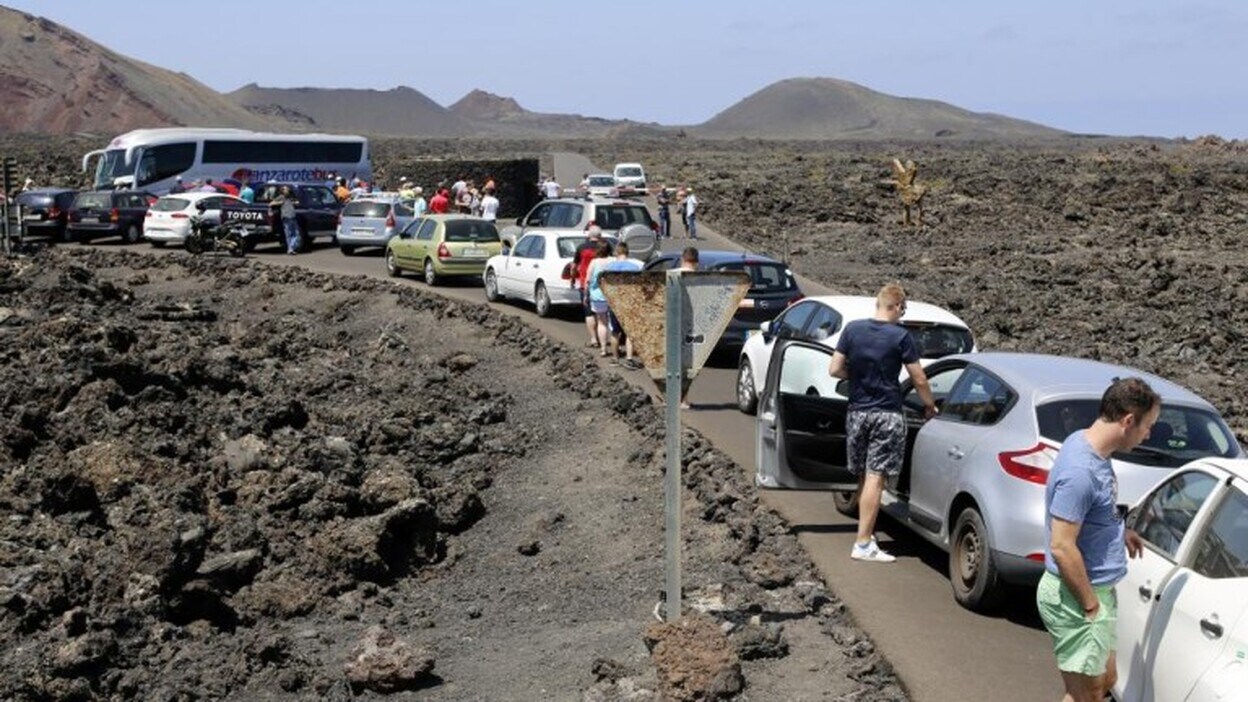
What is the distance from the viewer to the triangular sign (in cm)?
873

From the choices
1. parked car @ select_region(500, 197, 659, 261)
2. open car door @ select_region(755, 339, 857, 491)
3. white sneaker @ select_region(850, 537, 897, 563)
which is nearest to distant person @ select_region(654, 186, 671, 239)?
parked car @ select_region(500, 197, 659, 261)

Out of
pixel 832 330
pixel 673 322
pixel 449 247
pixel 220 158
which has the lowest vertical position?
pixel 449 247

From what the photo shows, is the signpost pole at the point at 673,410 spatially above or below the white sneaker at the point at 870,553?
above

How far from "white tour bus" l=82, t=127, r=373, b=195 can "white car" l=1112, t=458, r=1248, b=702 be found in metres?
45.6

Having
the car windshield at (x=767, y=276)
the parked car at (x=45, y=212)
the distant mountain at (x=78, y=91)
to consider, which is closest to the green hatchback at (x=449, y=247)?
the car windshield at (x=767, y=276)

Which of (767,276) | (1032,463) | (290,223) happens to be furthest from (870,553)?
(290,223)

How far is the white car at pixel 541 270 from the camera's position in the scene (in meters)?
25.1

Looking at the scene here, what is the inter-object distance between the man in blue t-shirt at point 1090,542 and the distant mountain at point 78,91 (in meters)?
149

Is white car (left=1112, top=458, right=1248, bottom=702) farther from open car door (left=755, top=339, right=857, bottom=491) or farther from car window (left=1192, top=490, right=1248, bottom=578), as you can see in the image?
open car door (left=755, top=339, right=857, bottom=491)

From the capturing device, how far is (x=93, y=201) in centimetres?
4081

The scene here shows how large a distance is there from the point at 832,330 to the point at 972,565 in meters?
5.71

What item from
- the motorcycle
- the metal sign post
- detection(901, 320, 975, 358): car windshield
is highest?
the metal sign post

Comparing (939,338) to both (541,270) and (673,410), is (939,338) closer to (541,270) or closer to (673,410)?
(673,410)

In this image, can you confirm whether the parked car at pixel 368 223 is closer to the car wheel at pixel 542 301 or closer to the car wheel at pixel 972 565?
the car wheel at pixel 542 301
